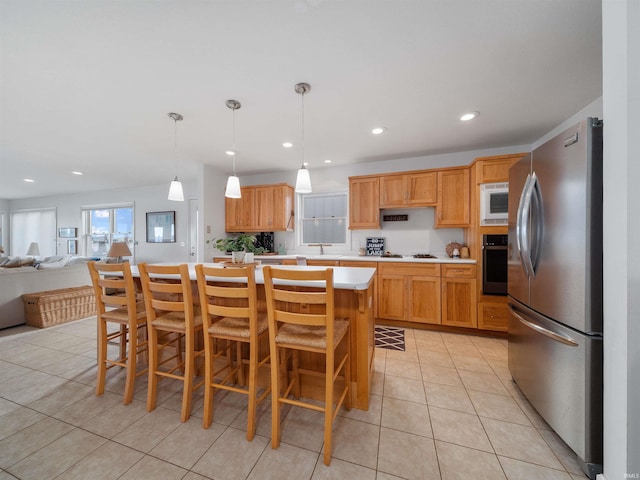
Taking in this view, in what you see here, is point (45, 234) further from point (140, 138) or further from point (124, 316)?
point (124, 316)

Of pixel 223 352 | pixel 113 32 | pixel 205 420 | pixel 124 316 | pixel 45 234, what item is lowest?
pixel 205 420

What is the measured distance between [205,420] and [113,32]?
256cm

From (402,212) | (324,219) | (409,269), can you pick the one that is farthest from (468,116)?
(324,219)

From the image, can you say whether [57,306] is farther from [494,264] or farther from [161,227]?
[494,264]

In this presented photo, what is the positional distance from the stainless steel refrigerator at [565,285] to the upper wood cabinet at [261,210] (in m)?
3.44

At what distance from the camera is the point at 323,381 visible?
187 cm

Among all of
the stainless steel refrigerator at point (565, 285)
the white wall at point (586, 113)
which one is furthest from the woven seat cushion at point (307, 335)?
the white wall at point (586, 113)

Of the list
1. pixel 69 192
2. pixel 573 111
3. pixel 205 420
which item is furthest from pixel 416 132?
pixel 69 192

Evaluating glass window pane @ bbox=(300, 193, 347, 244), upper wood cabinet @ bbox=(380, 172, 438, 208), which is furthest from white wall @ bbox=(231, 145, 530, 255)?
upper wood cabinet @ bbox=(380, 172, 438, 208)

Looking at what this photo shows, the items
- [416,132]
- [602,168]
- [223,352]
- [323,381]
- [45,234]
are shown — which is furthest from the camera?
[45,234]

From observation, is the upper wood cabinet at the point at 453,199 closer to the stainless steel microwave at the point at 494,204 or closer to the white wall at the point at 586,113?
the stainless steel microwave at the point at 494,204

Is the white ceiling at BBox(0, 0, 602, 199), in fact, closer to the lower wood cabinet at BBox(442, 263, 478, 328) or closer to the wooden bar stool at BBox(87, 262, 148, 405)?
the wooden bar stool at BBox(87, 262, 148, 405)

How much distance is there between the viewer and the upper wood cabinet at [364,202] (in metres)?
3.89

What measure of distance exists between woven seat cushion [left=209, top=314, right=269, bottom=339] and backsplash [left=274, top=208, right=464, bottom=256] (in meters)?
2.86
